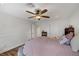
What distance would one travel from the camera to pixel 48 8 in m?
1.06

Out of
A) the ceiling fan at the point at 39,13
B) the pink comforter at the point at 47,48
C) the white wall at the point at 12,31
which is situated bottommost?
the pink comforter at the point at 47,48

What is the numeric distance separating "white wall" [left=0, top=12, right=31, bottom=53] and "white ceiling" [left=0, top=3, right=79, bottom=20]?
6cm

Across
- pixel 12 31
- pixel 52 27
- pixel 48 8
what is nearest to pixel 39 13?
pixel 48 8

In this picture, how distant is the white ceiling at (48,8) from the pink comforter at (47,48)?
11.4 inches

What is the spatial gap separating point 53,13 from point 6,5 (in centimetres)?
52

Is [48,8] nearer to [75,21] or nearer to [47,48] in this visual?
[75,21]

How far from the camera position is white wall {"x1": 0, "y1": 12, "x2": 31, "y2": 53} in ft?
3.51

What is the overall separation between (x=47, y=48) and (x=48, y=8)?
458 millimetres

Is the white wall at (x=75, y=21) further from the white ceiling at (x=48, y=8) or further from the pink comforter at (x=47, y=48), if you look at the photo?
the pink comforter at (x=47, y=48)

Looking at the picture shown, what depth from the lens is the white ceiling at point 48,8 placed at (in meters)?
1.02

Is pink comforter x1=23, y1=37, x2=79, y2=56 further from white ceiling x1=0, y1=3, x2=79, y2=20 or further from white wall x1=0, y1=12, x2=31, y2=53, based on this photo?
white ceiling x1=0, y1=3, x2=79, y2=20

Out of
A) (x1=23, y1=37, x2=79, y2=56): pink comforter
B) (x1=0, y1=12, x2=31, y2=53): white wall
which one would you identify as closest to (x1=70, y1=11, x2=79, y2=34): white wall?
(x1=23, y1=37, x2=79, y2=56): pink comforter

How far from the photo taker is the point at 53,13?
112 centimetres

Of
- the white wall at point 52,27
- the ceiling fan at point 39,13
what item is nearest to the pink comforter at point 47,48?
the white wall at point 52,27
